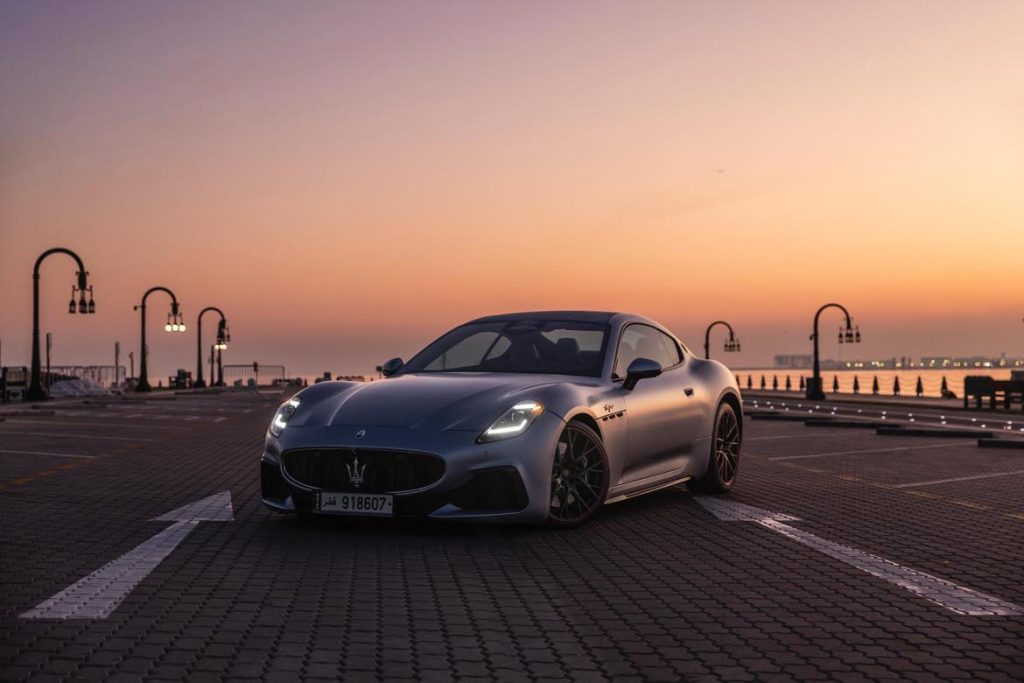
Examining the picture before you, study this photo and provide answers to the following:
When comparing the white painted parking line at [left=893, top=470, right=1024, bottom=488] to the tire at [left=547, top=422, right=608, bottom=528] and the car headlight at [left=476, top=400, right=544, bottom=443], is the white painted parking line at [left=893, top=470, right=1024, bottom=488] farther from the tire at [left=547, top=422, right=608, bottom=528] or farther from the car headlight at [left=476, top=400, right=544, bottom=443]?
the car headlight at [left=476, top=400, right=544, bottom=443]

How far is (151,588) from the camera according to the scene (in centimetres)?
629

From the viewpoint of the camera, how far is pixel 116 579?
6508 millimetres

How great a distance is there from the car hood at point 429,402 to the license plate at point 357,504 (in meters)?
0.49

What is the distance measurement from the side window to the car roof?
Result: 25 centimetres

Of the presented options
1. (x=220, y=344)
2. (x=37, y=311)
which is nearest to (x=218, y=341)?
(x=220, y=344)

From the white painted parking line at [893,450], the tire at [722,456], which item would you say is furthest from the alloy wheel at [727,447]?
the white painted parking line at [893,450]

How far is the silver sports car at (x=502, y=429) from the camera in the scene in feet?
26.4

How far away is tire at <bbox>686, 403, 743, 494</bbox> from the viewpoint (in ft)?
35.1

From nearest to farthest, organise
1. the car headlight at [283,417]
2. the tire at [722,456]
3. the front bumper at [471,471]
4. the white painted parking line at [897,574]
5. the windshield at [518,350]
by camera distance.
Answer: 1. the white painted parking line at [897,574]
2. the front bumper at [471,471]
3. the car headlight at [283,417]
4. the windshield at [518,350]
5. the tire at [722,456]

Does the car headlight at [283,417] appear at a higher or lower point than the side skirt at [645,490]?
higher

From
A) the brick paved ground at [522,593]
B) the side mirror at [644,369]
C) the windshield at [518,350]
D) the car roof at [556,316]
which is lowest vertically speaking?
the brick paved ground at [522,593]

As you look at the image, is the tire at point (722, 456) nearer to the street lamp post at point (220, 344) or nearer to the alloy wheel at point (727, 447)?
the alloy wheel at point (727, 447)

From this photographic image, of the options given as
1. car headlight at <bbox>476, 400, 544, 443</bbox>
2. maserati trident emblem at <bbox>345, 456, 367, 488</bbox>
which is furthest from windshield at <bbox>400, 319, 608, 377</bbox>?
maserati trident emblem at <bbox>345, 456, 367, 488</bbox>

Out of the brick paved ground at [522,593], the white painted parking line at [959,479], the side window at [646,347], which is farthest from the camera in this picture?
the white painted parking line at [959,479]
